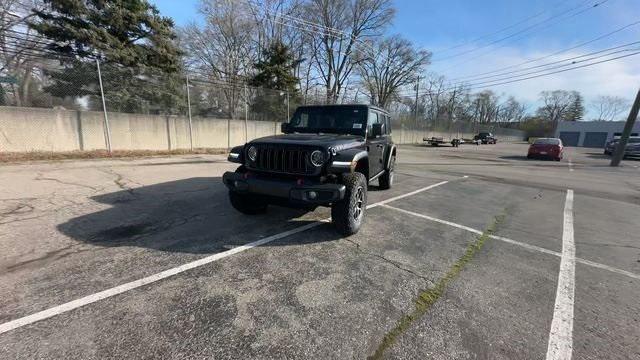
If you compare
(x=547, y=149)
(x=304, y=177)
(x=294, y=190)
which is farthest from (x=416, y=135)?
(x=294, y=190)

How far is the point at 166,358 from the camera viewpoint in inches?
72.5

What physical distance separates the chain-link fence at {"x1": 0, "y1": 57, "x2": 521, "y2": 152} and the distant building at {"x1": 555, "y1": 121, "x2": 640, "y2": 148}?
65.5m

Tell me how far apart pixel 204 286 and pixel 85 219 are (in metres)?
2.85

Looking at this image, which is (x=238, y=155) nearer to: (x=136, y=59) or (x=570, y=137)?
(x=136, y=59)

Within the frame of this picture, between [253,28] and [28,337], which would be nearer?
[28,337]

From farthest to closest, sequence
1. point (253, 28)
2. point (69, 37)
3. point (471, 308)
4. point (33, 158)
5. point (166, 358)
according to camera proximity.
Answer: point (253, 28) → point (69, 37) → point (33, 158) → point (471, 308) → point (166, 358)

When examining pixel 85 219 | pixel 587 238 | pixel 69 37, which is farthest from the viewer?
pixel 69 37

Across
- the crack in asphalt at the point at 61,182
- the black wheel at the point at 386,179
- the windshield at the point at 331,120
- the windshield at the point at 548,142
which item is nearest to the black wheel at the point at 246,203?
the windshield at the point at 331,120

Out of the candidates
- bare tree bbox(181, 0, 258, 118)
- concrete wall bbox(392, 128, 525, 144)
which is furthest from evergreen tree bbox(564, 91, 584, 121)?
bare tree bbox(181, 0, 258, 118)

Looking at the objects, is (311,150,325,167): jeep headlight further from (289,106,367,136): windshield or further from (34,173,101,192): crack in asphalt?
(34,173,101,192): crack in asphalt

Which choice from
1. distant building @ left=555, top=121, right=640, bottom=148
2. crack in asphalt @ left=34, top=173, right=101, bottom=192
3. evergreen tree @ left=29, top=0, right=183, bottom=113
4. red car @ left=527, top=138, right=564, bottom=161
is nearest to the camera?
crack in asphalt @ left=34, top=173, right=101, bottom=192

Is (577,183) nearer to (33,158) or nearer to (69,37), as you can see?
(33,158)

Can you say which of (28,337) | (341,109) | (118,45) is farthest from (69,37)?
(28,337)

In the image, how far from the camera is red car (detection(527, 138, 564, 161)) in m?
18.5
